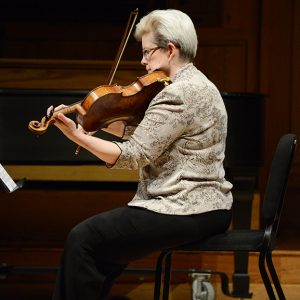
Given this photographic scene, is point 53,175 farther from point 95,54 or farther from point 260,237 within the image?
point 260,237

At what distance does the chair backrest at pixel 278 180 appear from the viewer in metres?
2.38

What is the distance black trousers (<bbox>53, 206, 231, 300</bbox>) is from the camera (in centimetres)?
217

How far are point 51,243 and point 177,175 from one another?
1.78m

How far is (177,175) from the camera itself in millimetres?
2246

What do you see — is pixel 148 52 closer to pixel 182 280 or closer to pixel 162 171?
pixel 162 171

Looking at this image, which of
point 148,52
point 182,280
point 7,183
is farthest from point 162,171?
point 182,280

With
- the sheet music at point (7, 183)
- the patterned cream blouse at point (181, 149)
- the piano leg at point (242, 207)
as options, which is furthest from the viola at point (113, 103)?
the piano leg at point (242, 207)

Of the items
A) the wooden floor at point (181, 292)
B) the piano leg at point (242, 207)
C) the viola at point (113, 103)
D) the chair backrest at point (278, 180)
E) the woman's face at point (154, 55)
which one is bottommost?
the wooden floor at point (181, 292)

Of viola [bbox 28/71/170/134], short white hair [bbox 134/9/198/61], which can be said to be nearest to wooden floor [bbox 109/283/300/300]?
viola [bbox 28/71/170/134]

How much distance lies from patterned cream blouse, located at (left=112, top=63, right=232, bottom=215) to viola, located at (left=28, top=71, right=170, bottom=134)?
46 millimetres

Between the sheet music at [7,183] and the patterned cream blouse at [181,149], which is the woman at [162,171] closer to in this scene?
the patterned cream blouse at [181,149]

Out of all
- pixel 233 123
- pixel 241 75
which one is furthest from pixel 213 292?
pixel 241 75

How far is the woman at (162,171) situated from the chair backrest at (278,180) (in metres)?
0.13

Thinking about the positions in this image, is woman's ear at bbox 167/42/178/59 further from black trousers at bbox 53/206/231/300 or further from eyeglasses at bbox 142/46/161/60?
black trousers at bbox 53/206/231/300
